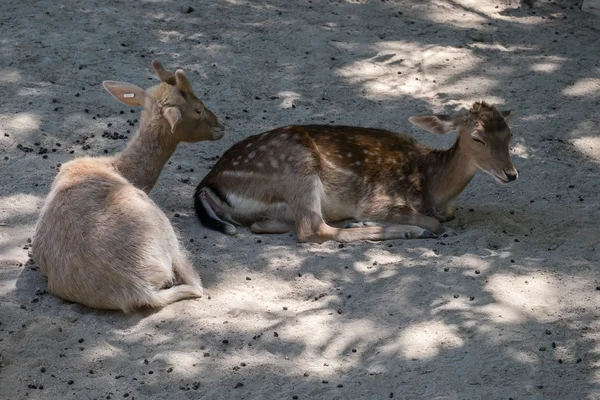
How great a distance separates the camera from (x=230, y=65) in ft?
32.5

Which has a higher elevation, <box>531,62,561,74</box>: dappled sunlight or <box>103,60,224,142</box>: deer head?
<box>103,60,224,142</box>: deer head

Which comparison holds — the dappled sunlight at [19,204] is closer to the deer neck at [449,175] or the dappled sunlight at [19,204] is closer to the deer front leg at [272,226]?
the deer front leg at [272,226]

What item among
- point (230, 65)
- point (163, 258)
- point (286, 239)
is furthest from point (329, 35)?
point (163, 258)

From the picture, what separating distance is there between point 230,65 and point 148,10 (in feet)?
4.62

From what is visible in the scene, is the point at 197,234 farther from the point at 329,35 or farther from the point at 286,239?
the point at 329,35

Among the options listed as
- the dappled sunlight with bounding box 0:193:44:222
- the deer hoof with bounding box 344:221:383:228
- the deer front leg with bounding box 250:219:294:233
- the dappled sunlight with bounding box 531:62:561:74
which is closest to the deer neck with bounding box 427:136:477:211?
the deer hoof with bounding box 344:221:383:228

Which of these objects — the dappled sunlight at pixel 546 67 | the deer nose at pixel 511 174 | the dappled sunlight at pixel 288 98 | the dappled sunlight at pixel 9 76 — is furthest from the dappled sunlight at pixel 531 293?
the dappled sunlight at pixel 9 76

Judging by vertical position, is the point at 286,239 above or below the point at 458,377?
below

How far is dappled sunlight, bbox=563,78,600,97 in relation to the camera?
963 cm

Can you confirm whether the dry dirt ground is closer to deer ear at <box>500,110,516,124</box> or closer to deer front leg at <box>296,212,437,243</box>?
deer front leg at <box>296,212,437,243</box>

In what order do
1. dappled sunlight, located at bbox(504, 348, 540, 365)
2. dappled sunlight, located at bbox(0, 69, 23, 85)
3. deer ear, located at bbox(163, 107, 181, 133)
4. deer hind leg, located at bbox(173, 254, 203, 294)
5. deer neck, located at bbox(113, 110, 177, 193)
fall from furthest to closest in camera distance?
dappled sunlight, located at bbox(0, 69, 23, 85) → deer neck, located at bbox(113, 110, 177, 193) → deer ear, located at bbox(163, 107, 181, 133) → deer hind leg, located at bbox(173, 254, 203, 294) → dappled sunlight, located at bbox(504, 348, 540, 365)

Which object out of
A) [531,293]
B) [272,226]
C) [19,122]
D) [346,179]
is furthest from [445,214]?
[19,122]

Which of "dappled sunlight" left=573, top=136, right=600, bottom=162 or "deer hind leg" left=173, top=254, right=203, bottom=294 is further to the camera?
"dappled sunlight" left=573, top=136, right=600, bottom=162

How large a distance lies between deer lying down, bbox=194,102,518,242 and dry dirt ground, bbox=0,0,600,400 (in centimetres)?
24
